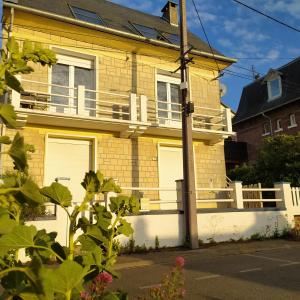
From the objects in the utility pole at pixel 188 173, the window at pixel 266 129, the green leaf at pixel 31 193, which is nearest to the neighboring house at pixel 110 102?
the utility pole at pixel 188 173

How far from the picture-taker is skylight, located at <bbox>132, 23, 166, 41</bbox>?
Result: 16728mm

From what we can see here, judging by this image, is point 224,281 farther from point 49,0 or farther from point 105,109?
point 49,0

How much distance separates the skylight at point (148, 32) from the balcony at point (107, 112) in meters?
3.06

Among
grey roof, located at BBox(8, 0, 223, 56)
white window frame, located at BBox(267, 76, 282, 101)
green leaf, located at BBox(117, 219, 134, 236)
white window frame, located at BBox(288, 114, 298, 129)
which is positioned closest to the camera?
green leaf, located at BBox(117, 219, 134, 236)

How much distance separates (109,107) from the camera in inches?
582

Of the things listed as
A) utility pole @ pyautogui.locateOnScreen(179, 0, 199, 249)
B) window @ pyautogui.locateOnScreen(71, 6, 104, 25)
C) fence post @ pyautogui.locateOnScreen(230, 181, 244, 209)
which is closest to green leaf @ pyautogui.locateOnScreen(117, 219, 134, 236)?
utility pole @ pyautogui.locateOnScreen(179, 0, 199, 249)

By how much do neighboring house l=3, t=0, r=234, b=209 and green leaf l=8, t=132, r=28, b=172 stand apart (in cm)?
1114

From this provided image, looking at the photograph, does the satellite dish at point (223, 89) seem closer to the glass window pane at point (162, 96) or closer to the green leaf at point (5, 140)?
the glass window pane at point (162, 96)

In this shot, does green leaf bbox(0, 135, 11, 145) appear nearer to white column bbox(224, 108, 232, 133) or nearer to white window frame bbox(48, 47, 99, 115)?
white window frame bbox(48, 47, 99, 115)

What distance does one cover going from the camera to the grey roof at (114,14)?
14609mm

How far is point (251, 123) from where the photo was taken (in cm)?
3284

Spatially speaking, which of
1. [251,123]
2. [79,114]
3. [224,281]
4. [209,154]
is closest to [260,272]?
[224,281]

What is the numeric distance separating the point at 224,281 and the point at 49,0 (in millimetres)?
A: 13294

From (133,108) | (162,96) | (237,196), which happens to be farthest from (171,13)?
(237,196)
